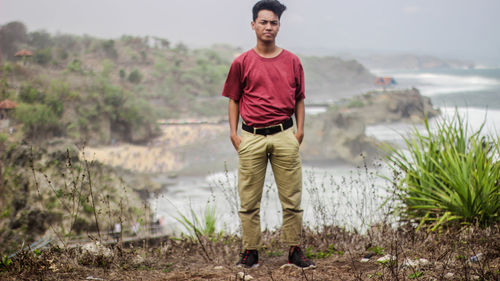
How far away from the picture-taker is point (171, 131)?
3638 cm

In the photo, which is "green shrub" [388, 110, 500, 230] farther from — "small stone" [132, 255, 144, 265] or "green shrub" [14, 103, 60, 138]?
"green shrub" [14, 103, 60, 138]

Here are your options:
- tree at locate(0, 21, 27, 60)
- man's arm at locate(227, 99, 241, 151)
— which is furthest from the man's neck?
tree at locate(0, 21, 27, 60)

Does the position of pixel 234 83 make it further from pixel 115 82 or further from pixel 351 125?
pixel 115 82

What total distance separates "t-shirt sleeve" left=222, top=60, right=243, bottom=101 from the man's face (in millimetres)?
223

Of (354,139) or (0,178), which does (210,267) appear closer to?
(0,178)

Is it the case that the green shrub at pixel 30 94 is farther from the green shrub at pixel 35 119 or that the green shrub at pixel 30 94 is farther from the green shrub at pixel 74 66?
the green shrub at pixel 74 66

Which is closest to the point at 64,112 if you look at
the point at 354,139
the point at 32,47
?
the point at 32,47

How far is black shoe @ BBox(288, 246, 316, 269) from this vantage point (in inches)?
116

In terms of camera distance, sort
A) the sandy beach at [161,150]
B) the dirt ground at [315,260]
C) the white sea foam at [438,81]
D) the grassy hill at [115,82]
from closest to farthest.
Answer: the dirt ground at [315,260]
the white sea foam at [438,81]
the grassy hill at [115,82]
the sandy beach at [161,150]

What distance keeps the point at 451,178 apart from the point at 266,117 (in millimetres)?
1833

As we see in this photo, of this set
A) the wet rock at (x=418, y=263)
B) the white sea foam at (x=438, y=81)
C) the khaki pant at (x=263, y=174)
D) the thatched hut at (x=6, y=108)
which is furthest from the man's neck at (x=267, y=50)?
the thatched hut at (x=6, y=108)

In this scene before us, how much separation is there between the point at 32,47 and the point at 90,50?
26.3ft

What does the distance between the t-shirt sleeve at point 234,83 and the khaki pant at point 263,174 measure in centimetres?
25

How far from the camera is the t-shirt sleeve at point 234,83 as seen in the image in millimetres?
2833
